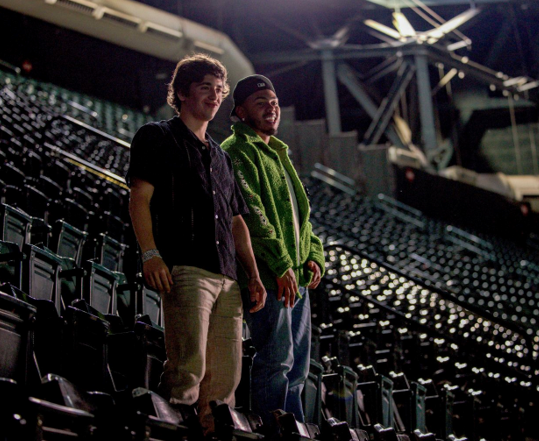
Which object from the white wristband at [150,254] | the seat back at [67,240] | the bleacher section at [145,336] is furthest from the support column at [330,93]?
the white wristband at [150,254]

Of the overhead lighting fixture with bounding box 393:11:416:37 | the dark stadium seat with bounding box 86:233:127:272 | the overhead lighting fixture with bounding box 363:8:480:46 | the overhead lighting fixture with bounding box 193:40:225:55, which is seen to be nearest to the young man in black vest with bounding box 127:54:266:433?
the dark stadium seat with bounding box 86:233:127:272

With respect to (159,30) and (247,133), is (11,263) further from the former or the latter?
(159,30)

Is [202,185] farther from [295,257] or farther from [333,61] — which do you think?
[333,61]

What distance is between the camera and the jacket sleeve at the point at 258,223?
2.89 meters

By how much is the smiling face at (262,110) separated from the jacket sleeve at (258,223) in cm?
17

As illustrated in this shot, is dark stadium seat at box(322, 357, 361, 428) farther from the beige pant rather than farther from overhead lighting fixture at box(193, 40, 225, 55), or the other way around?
Answer: overhead lighting fixture at box(193, 40, 225, 55)

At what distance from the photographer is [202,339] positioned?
2543mm

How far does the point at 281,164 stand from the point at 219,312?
78 centimetres

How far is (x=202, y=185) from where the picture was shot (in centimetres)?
271

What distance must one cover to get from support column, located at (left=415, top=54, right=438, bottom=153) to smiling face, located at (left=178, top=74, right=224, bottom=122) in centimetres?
1575

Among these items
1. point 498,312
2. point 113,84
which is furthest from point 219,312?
point 113,84

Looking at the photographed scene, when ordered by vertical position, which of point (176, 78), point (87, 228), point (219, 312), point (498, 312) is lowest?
point (498, 312)

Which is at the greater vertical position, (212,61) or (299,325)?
(212,61)

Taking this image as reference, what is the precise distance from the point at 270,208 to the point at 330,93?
52.9ft
